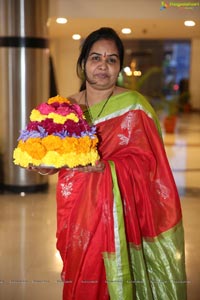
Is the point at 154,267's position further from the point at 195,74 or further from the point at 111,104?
the point at 195,74

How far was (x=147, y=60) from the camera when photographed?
76.2 ft

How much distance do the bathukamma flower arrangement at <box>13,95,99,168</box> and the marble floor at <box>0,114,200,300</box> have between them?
4.76 ft

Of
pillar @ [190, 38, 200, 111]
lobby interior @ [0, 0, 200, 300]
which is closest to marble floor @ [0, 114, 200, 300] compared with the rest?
lobby interior @ [0, 0, 200, 300]

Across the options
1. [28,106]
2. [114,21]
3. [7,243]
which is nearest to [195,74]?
[114,21]

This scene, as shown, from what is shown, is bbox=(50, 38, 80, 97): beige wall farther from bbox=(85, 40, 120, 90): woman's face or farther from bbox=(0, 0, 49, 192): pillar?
bbox=(85, 40, 120, 90): woman's face

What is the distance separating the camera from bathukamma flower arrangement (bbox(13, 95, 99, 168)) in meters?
1.82

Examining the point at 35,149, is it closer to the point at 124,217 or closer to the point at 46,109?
the point at 46,109

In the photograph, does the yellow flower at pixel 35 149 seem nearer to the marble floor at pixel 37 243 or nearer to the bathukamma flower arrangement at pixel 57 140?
the bathukamma flower arrangement at pixel 57 140

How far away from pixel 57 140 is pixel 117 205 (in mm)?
446

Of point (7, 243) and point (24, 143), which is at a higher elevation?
point (24, 143)

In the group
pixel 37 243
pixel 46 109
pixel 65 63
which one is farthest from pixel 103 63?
pixel 65 63

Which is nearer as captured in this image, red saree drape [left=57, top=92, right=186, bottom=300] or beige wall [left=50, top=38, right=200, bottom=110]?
red saree drape [left=57, top=92, right=186, bottom=300]

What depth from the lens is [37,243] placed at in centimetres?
401

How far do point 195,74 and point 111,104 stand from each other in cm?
1728
